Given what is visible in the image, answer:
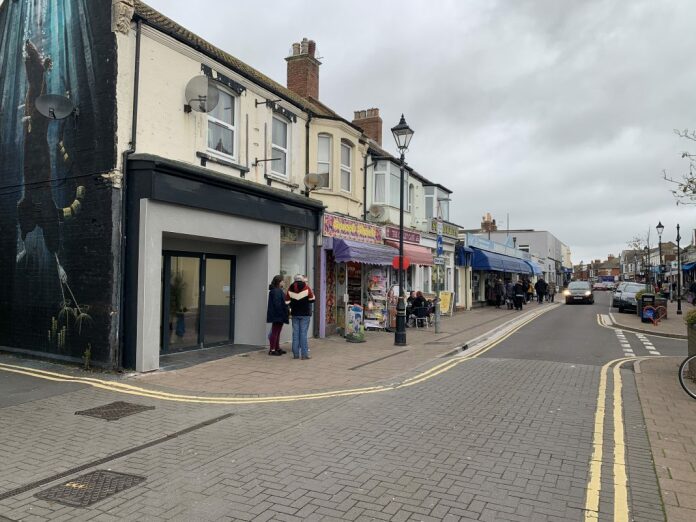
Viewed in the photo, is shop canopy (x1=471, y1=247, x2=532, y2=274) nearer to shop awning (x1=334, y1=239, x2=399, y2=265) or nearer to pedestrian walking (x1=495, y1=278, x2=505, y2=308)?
pedestrian walking (x1=495, y1=278, x2=505, y2=308)

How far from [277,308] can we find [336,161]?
6.26 m

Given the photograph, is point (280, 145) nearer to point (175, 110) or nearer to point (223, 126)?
point (223, 126)

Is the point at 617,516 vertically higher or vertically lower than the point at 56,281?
lower

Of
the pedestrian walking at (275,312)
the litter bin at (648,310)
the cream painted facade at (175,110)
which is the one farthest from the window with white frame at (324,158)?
the litter bin at (648,310)

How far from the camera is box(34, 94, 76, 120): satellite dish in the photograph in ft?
31.9

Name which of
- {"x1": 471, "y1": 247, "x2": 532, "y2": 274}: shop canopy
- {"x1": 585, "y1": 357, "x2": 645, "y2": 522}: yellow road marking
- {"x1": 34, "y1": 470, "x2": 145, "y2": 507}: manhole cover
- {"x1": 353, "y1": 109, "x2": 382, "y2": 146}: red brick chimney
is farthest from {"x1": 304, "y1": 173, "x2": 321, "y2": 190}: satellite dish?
{"x1": 471, "y1": 247, "x2": 532, "y2": 274}: shop canopy

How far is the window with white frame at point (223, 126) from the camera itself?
1147 cm

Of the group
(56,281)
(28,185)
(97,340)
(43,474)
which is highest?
(28,185)

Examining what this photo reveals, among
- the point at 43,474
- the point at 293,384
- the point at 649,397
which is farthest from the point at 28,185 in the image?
the point at 649,397

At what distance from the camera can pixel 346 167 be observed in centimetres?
1708

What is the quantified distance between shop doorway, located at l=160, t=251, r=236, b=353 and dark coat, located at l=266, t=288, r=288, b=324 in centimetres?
157

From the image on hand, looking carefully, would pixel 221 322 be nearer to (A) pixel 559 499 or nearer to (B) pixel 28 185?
(B) pixel 28 185

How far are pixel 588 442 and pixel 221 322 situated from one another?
358 inches

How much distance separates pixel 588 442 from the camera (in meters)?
5.62
